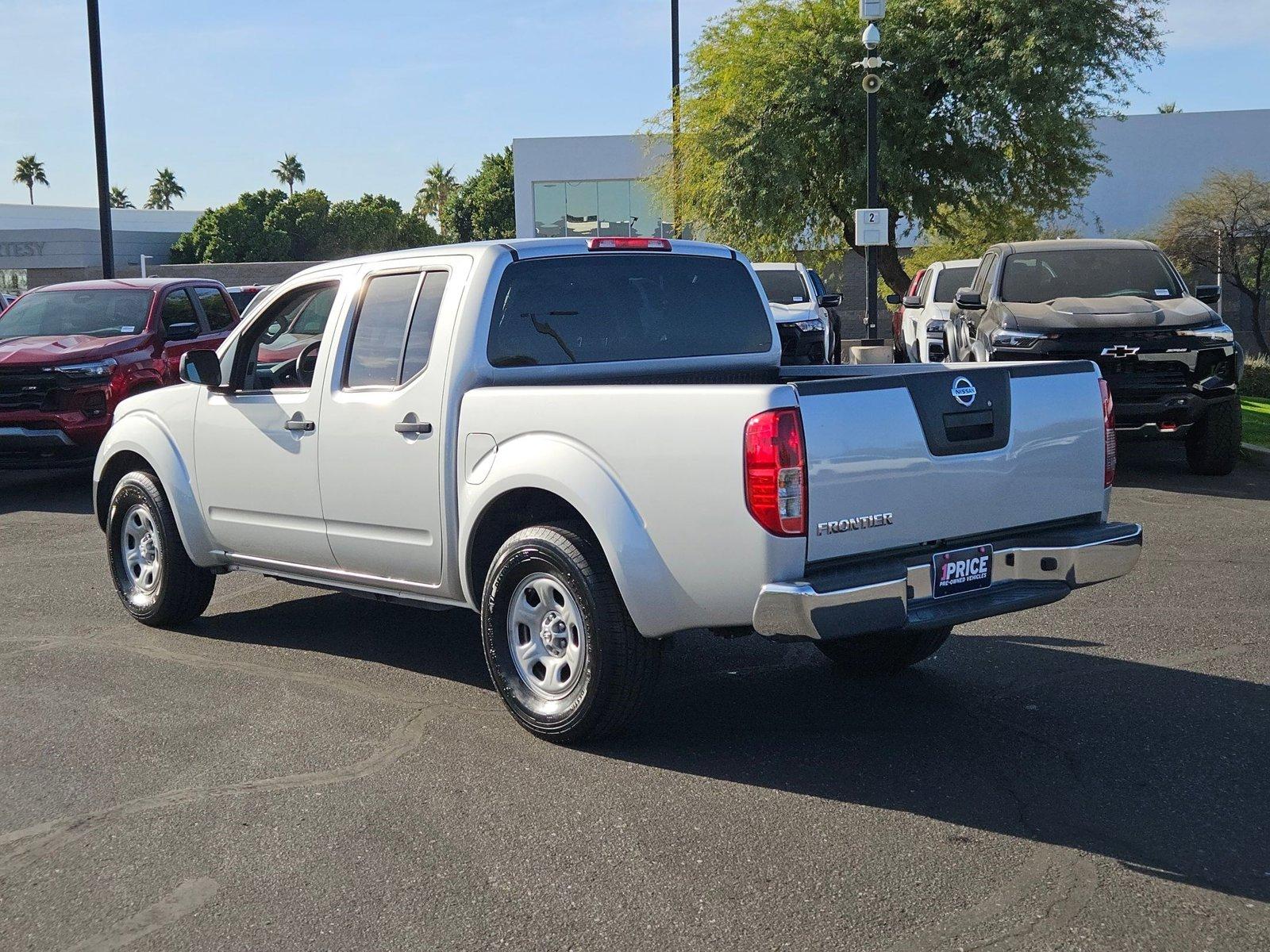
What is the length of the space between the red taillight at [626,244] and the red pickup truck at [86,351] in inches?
288

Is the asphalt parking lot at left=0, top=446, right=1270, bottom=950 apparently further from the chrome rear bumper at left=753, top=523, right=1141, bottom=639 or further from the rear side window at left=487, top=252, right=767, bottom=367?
the rear side window at left=487, top=252, right=767, bottom=367

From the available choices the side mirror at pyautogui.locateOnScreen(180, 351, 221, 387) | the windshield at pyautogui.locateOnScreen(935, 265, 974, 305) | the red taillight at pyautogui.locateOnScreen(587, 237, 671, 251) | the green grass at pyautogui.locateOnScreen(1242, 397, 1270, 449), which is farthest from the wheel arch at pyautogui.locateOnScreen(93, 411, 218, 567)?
the windshield at pyautogui.locateOnScreen(935, 265, 974, 305)

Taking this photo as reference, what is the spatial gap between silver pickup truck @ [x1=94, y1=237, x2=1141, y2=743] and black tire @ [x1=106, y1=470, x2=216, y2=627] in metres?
0.02

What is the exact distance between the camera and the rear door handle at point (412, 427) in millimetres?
5930

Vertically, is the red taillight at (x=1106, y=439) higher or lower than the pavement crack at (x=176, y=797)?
higher

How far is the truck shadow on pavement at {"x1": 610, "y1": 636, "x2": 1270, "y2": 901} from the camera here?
448cm

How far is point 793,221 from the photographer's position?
2586 cm

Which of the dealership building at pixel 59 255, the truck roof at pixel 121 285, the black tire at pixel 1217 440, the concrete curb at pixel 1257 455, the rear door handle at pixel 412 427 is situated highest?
the dealership building at pixel 59 255

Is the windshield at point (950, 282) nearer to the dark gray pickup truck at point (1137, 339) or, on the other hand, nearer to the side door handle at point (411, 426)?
the dark gray pickup truck at point (1137, 339)

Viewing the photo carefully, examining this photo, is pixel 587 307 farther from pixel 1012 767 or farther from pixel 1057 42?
pixel 1057 42

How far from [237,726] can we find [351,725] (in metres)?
0.48

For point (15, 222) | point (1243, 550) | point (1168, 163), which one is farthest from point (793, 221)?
point (15, 222)

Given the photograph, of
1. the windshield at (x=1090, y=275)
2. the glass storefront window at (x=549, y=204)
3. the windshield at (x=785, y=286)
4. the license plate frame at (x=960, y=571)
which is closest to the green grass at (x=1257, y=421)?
the windshield at (x=1090, y=275)

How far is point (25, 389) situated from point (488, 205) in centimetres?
7450
